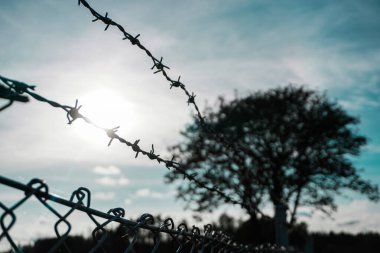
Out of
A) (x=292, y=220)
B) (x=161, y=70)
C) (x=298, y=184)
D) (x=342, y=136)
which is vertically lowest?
(x=161, y=70)

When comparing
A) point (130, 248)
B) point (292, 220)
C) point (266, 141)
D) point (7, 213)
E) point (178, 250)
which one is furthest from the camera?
point (266, 141)

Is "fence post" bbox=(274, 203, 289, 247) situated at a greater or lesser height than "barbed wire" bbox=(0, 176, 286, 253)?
greater

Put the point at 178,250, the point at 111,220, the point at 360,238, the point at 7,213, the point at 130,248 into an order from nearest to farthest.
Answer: the point at 7,213 < the point at 111,220 < the point at 130,248 < the point at 178,250 < the point at 360,238

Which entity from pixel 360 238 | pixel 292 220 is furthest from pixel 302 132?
pixel 360 238

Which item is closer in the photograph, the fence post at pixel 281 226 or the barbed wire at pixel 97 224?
the barbed wire at pixel 97 224

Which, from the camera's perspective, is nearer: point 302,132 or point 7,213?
point 7,213

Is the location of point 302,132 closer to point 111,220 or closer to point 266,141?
point 266,141

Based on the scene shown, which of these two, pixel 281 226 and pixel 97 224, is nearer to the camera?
pixel 97 224

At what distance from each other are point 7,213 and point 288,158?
23074mm

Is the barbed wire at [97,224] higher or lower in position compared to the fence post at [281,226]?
lower

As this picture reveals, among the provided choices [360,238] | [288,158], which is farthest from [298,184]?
[360,238]

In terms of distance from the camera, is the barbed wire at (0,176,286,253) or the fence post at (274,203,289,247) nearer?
the barbed wire at (0,176,286,253)

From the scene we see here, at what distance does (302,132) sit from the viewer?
22.0m

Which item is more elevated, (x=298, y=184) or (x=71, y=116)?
(x=298, y=184)
